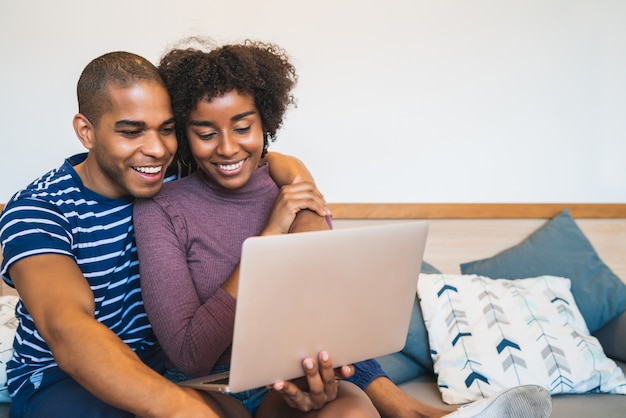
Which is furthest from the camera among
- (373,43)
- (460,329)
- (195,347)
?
(373,43)

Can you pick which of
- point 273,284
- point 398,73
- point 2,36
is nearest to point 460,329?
point 398,73

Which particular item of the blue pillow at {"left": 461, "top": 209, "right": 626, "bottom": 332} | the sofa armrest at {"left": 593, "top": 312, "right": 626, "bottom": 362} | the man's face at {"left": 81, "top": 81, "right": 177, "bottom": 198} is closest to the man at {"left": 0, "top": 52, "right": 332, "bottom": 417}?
the man's face at {"left": 81, "top": 81, "right": 177, "bottom": 198}

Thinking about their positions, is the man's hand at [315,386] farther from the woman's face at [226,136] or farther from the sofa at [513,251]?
the sofa at [513,251]

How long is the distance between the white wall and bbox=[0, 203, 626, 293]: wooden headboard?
55mm

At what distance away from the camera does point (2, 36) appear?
216 centimetres

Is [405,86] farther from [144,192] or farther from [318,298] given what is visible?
[318,298]

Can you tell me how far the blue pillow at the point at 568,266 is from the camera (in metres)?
2.18

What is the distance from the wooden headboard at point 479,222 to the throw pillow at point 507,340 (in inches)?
11.2

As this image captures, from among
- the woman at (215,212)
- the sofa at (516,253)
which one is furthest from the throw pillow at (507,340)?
the woman at (215,212)

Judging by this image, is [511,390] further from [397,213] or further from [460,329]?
[397,213]

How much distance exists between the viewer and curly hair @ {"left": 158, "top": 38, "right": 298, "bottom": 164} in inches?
57.9

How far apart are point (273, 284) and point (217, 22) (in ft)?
4.58

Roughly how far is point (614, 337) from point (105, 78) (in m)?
1.65

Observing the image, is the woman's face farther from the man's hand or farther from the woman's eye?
the man's hand
